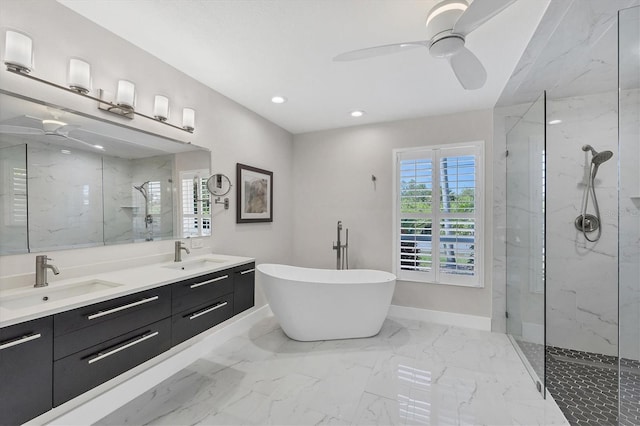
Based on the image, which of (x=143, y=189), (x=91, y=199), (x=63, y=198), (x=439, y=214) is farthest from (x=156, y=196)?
(x=439, y=214)

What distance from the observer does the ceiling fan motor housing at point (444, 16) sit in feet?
4.76

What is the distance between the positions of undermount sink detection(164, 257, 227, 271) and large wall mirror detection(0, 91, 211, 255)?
0.88ft

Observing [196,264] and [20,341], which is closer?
[20,341]

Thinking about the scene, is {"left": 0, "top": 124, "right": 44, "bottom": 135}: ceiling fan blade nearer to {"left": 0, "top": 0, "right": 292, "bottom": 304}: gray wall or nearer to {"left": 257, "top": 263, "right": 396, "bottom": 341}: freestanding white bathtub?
{"left": 0, "top": 0, "right": 292, "bottom": 304}: gray wall

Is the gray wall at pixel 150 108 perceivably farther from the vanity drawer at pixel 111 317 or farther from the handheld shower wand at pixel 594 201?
the handheld shower wand at pixel 594 201

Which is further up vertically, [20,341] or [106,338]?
[20,341]

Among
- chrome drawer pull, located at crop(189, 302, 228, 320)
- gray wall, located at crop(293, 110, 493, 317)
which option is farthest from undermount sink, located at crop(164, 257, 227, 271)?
gray wall, located at crop(293, 110, 493, 317)

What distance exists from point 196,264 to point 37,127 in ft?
4.39

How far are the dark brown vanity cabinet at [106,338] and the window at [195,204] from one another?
3.02 ft

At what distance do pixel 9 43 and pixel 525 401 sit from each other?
3692 mm

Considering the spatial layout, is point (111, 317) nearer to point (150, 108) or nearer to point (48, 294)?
point (48, 294)

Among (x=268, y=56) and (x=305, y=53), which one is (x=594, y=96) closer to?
(x=305, y=53)

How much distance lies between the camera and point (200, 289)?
188 centimetres

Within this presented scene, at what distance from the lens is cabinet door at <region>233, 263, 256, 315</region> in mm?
2213
